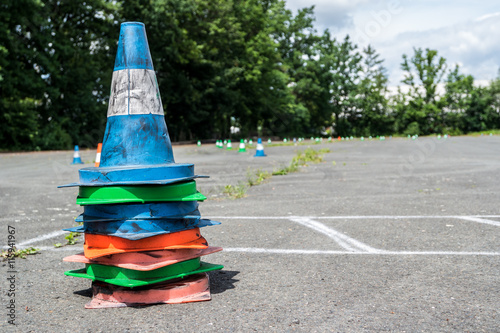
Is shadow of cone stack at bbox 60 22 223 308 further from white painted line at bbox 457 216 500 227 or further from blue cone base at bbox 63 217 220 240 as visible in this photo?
white painted line at bbox 457 216 500 227

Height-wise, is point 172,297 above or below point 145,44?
below

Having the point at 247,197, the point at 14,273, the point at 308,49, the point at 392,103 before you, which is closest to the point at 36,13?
the point at 247,197

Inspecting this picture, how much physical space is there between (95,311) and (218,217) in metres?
3.95

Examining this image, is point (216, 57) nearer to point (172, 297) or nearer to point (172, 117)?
point (172, 117)

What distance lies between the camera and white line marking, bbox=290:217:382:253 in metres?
5.50

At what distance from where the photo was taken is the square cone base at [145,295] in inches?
152

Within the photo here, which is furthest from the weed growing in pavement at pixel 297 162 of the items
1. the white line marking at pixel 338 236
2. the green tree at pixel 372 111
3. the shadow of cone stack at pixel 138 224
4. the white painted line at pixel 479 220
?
the green tree at pixel 372 111

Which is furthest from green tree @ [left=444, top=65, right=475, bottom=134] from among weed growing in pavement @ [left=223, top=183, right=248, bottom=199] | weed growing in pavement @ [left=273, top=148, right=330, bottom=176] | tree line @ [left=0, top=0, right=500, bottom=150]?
weed growing in pavement @ [left=223, top=183, right=248, bottom=199]

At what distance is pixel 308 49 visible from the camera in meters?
73.8

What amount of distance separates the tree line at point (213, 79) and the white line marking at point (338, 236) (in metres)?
26.1

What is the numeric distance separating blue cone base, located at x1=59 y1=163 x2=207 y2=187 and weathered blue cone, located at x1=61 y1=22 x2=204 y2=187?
0.04m

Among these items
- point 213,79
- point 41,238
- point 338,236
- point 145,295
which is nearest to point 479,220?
point 338,236

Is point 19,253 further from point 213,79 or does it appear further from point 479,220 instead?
point 213,79

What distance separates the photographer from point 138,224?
3826 mm
